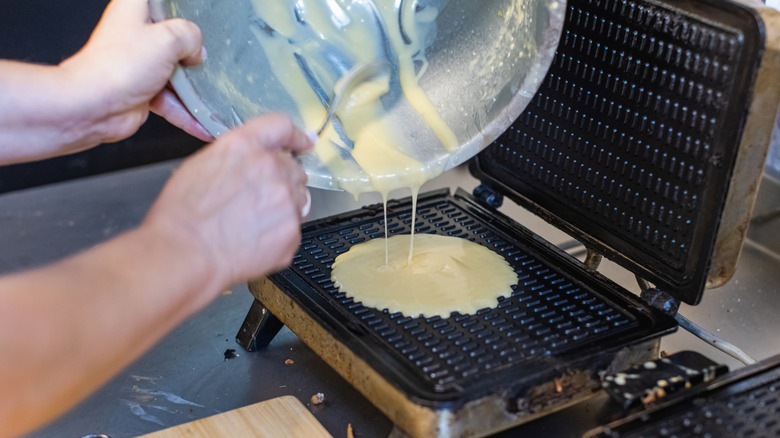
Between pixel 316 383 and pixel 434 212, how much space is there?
520mm

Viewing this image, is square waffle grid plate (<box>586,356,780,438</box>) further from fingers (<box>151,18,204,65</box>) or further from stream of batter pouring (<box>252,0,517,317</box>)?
fingers (<box>151,18,204,65</box>)

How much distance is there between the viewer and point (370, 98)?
1498mm

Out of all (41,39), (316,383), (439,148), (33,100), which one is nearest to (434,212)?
(439,148)

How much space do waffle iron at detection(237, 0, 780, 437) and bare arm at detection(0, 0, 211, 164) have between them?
0.45m

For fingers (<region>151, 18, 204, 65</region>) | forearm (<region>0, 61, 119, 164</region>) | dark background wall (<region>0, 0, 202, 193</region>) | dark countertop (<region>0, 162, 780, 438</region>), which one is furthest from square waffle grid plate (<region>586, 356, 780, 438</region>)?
A: dark background wall (<region>0, 0, 202, 193</region>)

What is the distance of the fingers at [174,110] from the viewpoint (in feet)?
5.11

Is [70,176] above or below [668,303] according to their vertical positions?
below

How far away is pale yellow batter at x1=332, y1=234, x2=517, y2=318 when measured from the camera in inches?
58.3

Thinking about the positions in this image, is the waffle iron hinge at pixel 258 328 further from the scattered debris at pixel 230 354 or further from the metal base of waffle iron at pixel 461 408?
the metal base of waffle iron at pixel 461 408

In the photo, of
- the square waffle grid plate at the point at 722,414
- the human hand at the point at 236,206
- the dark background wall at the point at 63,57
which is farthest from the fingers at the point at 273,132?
the dark background wall at the point at 63,57

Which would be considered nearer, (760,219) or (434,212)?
(434,212)

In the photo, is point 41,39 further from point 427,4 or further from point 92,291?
point 92,291

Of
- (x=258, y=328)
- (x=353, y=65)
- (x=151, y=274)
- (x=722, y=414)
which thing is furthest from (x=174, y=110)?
(x=722, y=414)

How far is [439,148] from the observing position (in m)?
1.51
